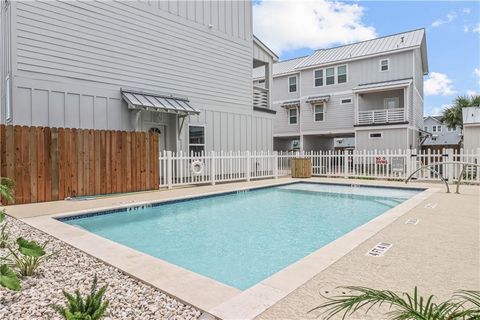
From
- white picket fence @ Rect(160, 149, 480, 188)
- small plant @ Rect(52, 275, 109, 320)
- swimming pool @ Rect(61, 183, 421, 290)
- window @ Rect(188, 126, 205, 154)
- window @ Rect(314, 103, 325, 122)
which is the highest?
window @ Rect(314, 103, 325, 122)

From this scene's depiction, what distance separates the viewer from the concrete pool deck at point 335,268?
2510 millimetres

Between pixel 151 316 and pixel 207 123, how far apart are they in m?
11.9

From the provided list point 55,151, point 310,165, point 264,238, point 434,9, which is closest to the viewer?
point 264,238

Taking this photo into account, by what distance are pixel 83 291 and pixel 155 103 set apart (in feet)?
29.5

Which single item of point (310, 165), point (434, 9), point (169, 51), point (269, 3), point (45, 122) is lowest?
point (310, 165)

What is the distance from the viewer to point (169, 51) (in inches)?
492

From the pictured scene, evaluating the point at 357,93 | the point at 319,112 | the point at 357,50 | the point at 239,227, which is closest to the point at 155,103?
the point at 239,227

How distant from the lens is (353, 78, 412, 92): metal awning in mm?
19188

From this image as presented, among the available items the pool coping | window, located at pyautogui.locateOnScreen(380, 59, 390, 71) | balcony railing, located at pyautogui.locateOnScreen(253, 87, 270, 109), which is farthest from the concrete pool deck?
window, located at pyautogui.locateOnScreen(380, 59, 390, 71)

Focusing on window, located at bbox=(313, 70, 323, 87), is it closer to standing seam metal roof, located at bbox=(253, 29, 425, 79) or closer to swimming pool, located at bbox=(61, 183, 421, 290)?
standing seam metal roof, located at bbox=(253, 29, 425, 79)

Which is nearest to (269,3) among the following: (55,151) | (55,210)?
(55,151)

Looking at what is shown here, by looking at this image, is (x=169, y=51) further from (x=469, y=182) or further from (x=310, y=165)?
(x=469, y=182)

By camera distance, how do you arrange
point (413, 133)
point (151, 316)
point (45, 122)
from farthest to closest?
1. point (413, 133)
2. point (45, 122)
3. point (151, 316)

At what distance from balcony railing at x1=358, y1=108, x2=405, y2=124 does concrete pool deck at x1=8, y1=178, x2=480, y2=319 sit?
15.6m
